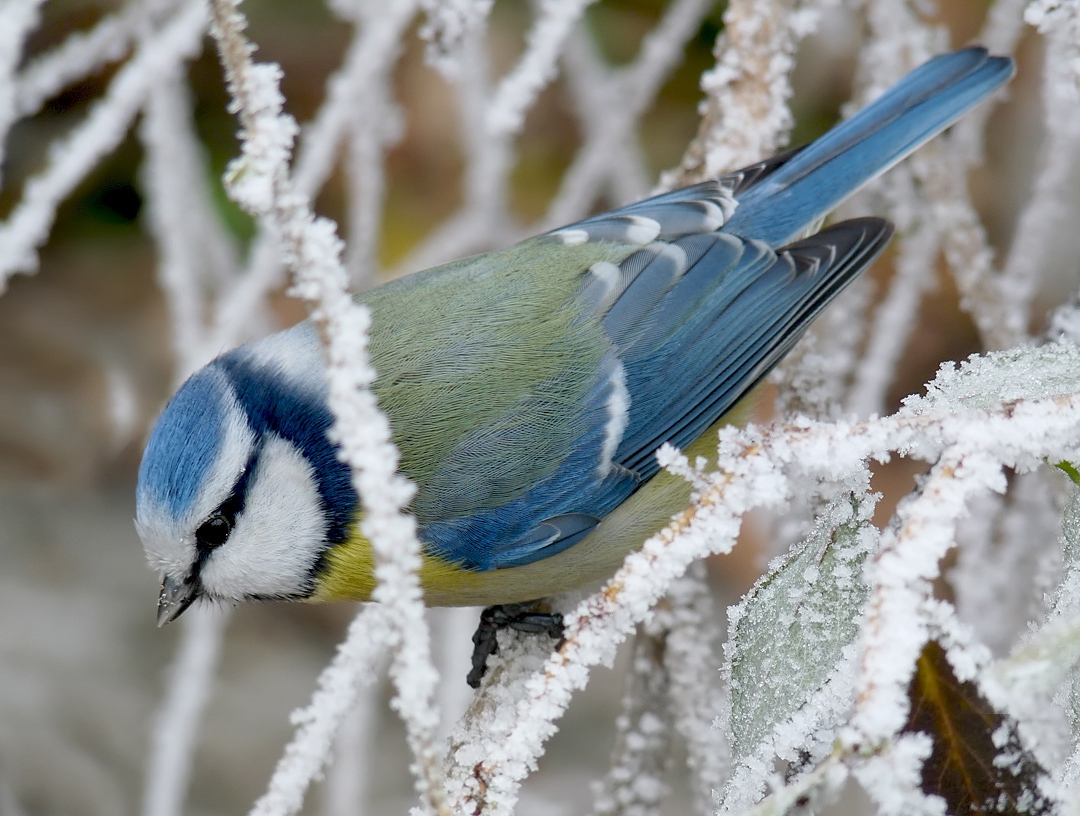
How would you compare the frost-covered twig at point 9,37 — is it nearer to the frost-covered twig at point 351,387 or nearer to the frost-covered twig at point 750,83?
the frost-covered twig at point 351,387

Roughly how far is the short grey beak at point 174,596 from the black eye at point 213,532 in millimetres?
76

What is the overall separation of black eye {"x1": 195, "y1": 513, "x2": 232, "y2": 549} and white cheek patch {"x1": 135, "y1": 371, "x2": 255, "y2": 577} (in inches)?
0.4

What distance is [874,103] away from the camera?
1.63 meters

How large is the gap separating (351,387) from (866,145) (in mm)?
1221

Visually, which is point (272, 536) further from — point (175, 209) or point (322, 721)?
point (175, 209)

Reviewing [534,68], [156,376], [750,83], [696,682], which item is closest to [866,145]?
[750,83]

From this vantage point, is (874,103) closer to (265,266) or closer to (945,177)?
(945,177)

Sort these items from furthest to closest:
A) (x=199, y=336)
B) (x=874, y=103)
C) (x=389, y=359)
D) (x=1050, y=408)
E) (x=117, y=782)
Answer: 1. (x=117, y=782)
2. (x=199, y=336)
3. (x=874, y=103)
4. (x=389, y=359)
5. (x=1050, y=408)

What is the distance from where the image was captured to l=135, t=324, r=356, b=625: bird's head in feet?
4.41

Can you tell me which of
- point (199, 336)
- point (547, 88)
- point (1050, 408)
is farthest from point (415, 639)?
point (547, 88)

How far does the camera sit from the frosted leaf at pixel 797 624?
789mm

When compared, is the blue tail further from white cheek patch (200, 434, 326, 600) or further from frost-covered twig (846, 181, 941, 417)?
white cheek patch (200, 434, 326, 600)

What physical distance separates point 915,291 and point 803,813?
45.1 inches

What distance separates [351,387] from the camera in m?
0.64
